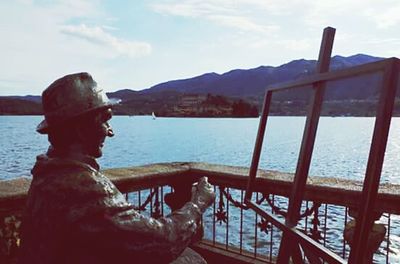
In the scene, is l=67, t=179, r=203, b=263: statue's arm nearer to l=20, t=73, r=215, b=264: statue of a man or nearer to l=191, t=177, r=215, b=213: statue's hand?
l=20, t=73, r=215, b=264: statue of a man

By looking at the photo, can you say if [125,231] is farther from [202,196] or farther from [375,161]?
[375,161]

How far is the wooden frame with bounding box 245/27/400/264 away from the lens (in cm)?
173

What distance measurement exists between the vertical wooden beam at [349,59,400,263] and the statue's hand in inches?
32.6

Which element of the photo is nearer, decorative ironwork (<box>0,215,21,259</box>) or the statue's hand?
the statue's hand

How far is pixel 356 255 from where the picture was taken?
174 cm

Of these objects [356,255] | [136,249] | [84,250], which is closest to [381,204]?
[356,255]

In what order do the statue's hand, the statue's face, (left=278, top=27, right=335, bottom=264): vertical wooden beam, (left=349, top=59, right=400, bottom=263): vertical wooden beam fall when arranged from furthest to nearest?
(left=278, top=27, right=335, bottom=264): vertical wooden beam < the statue's hand < the statue's face < (left=349, top=59, right=400, bottom=263): vertical wooden beam

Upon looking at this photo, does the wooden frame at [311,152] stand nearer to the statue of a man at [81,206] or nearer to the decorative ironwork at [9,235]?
the statue of a man at [81,206]

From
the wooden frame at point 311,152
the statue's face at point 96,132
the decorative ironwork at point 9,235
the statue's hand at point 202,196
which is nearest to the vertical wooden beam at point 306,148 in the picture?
the wooden frame at point 311,152

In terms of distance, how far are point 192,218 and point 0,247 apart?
2203 millimetres

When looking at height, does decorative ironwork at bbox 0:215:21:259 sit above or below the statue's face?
below

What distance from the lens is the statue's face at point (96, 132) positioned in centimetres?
195

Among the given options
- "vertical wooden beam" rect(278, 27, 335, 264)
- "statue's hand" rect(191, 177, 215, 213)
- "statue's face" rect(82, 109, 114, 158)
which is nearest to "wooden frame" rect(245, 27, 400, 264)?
"vertical wooden beam" rect(278, 27, 335, 264)

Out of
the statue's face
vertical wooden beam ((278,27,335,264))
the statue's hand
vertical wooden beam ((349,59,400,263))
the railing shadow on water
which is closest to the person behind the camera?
vertical wooden beam ((349,59,400,263))
